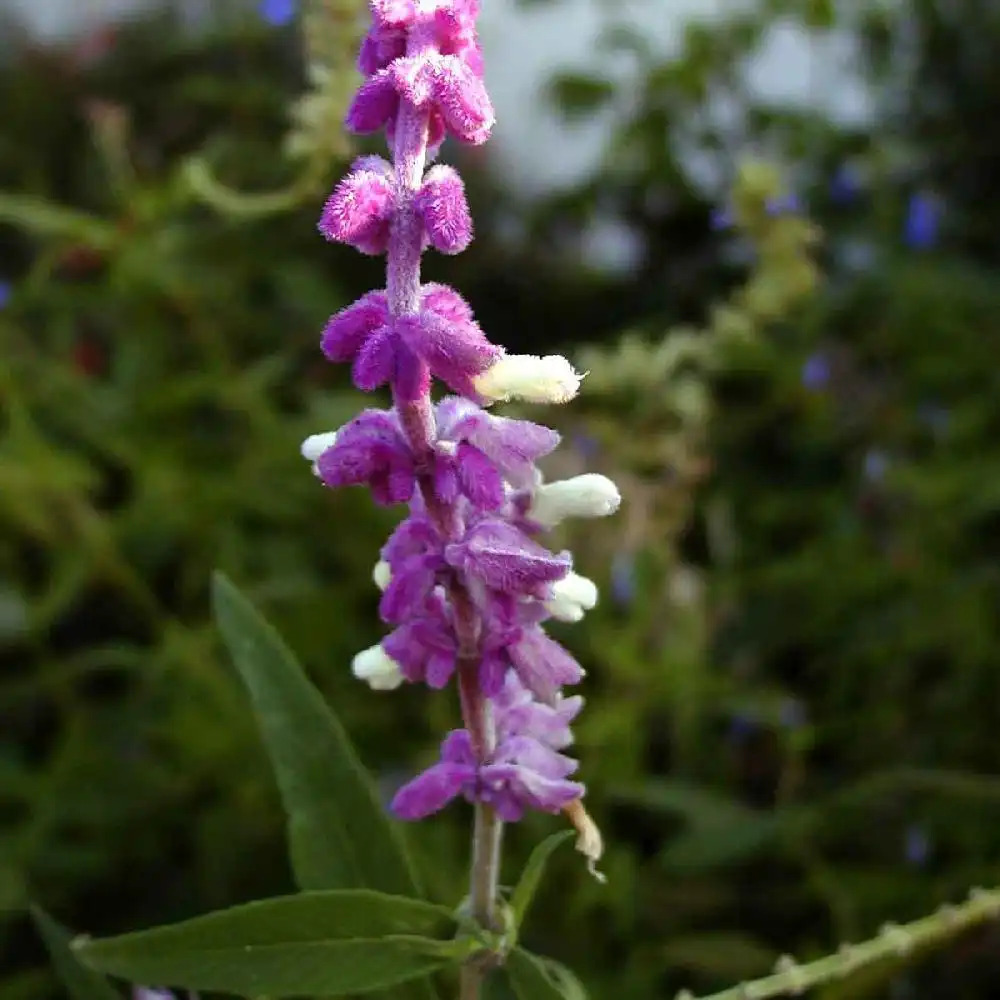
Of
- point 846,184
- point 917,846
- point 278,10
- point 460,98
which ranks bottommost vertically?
point 917,846

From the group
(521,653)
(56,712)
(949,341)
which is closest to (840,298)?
(949,341)

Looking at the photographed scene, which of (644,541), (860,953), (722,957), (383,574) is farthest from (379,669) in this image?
(644,541)

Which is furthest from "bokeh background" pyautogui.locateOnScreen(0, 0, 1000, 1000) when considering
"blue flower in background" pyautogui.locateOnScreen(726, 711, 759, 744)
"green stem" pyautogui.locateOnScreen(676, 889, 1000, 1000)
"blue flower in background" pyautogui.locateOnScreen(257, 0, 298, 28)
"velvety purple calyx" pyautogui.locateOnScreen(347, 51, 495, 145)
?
"velvety purple calyx" pyautogui.locateOnScreen(347, 51, 495, 145)

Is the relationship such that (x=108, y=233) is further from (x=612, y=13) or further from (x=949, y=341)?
(x=612, y=13)

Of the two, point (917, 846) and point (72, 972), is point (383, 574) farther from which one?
point (917, 846)

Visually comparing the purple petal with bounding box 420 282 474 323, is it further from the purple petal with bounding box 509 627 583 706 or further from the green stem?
the green stem

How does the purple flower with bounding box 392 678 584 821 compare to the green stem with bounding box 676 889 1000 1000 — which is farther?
the green stem with bounding box 676 889 1000 1000
